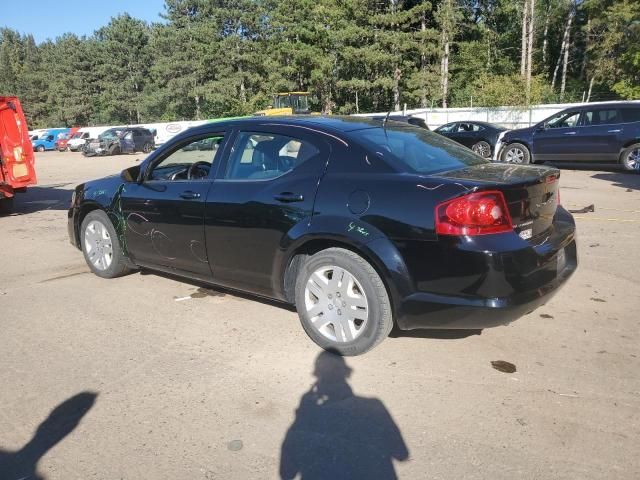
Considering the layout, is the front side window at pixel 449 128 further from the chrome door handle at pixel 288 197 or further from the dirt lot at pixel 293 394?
the chrome door handle at pixel 288 197

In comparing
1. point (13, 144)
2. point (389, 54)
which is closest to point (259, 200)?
point (13, 144)

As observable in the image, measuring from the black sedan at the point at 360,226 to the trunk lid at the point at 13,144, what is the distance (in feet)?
20.4

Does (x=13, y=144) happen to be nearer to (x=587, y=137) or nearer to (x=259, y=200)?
(x=259, y=200)

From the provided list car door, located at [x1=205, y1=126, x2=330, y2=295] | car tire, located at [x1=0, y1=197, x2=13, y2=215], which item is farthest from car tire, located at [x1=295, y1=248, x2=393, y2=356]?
car tire, located at [x1=0, y1=197, x2=13, y2=215]

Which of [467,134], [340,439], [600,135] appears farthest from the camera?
[467,134]

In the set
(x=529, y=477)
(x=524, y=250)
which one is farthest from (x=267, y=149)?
(x=529, y=477)

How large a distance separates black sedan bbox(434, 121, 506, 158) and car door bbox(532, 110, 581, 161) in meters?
3.70

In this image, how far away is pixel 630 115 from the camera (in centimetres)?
1336

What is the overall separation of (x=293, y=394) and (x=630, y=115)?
1324 cm

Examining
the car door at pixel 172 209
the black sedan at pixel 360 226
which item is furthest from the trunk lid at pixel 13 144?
the black sedan at pixel 360 226

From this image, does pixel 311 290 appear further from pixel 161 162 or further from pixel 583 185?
pixel 583 185

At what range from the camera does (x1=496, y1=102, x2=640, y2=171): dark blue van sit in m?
13.3

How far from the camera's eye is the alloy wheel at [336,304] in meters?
3.70

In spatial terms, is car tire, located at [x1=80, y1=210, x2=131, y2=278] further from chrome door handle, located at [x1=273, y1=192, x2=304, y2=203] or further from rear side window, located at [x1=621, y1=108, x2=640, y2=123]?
rear side window, located at [x1=621, y1=108, x2=640, y2=123]
